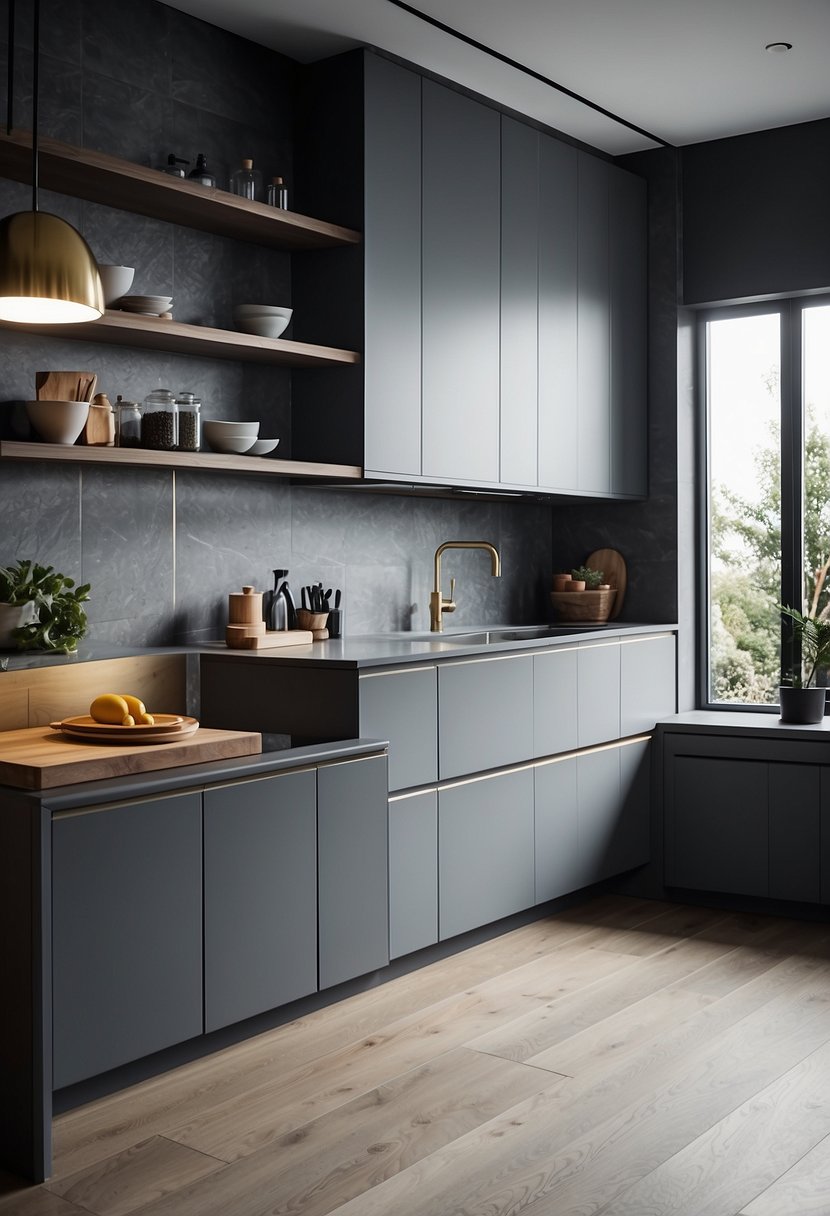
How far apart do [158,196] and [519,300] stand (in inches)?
61.9

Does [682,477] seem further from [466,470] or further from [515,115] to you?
[515,115]

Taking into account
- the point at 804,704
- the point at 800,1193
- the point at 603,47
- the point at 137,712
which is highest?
the point at 603,47

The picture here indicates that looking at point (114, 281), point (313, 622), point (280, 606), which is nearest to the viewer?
point (114, 281)

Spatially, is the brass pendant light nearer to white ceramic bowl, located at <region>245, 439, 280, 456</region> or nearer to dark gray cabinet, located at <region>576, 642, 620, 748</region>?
white ceramic bowl, located at <region>245, 439, 280, 456</region>

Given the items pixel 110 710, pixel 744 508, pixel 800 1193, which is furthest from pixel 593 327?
pixel 800 1193

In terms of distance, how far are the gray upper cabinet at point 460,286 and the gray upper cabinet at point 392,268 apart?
0.19 feet

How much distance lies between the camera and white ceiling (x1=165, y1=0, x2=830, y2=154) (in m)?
3.74

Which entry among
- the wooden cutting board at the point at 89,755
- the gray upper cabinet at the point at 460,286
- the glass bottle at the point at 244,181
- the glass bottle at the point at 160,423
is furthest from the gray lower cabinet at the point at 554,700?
the glass bottle at the point at 244,181

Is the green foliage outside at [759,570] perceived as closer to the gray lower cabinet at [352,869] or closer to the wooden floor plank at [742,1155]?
the gray lower cabinet at [352,869]

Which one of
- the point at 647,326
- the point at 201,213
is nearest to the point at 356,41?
the point at 201,213

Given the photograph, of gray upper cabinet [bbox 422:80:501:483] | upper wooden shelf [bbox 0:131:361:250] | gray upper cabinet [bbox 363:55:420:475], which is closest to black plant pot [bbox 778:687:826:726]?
gray upper cabinet [bbox 422:80:501:483]

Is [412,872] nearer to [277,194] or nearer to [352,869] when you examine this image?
[352,869]

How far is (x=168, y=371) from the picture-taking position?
3.72 meters

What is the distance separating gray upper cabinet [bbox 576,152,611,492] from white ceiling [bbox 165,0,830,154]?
25 centimetres
